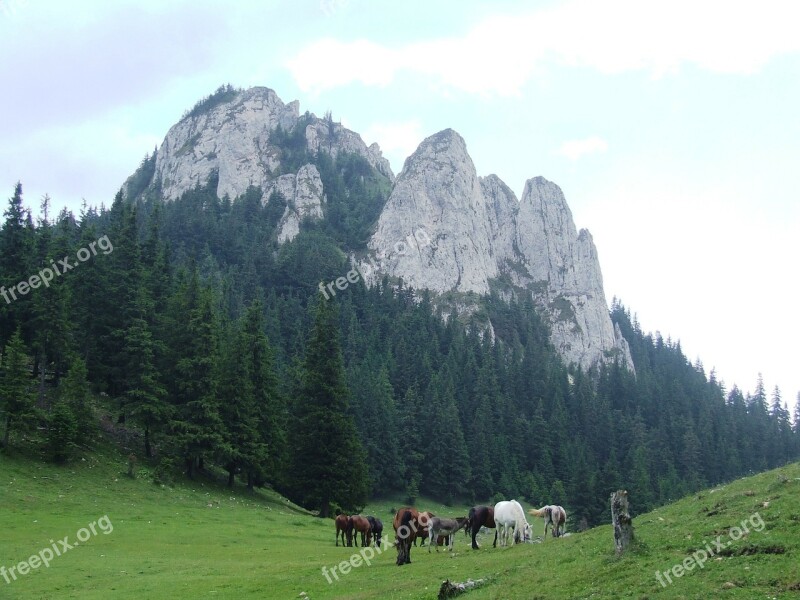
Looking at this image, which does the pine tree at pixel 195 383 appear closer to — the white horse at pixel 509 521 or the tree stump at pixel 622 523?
the white horse at pixel 509 521

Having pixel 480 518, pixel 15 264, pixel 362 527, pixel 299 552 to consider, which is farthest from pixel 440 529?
pixel 15 264

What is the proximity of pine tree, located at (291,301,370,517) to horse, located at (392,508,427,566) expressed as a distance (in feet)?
105

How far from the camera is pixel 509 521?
92.8 ft

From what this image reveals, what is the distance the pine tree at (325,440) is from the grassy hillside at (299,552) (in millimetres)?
7425

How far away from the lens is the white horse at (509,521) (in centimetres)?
2836

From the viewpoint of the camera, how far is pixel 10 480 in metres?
42.7

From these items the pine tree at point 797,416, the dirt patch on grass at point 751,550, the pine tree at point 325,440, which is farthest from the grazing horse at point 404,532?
the pine tree at point 797,416

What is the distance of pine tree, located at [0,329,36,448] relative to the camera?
153 ft

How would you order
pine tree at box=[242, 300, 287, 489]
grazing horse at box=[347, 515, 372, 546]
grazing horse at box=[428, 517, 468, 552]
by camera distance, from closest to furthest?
grazing horse at box=[428, 517, 468, 552] < grazing horse at box=[347, 515, 372, 546] < pine tree at box=[242, 300, 287, 489]

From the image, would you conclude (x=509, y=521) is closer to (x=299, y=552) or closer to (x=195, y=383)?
(x=299, y=552)

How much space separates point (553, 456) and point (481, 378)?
66.4 feet

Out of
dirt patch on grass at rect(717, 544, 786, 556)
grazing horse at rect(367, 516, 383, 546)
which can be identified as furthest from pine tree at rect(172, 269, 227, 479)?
dirt patch on grass at rect(717, 544, 786, 556)

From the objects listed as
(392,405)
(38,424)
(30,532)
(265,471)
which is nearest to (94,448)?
(38,424)

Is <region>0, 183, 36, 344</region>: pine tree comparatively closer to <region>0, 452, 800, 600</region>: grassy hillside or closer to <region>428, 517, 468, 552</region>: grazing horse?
<region>0, 452, 800, 600</region>: grassy hillside
